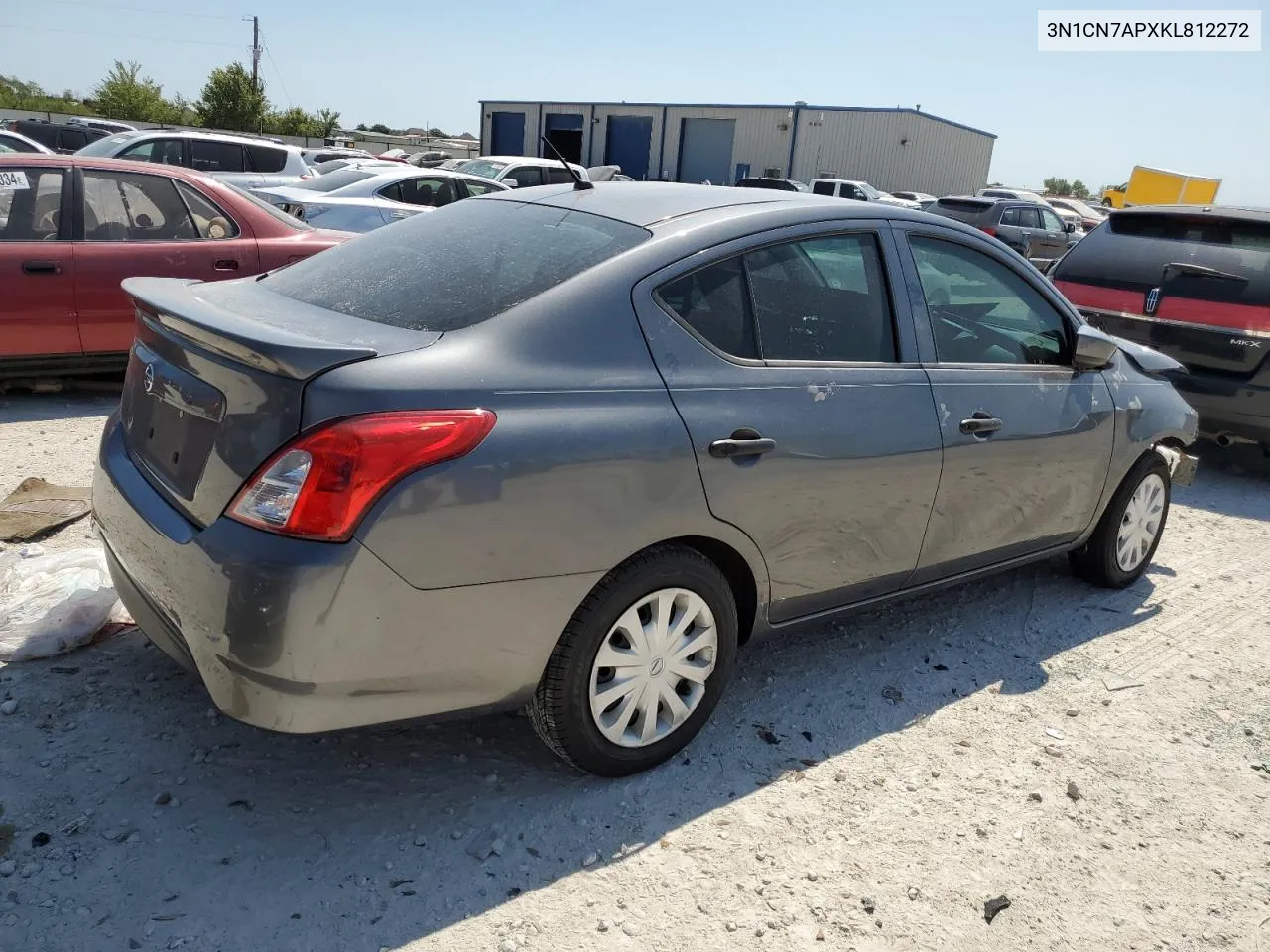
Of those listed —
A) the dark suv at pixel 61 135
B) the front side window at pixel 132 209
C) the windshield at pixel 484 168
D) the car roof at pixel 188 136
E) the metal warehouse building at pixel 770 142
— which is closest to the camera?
the front side window at pixel 132 209

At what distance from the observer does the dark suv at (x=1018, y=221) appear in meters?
20.9

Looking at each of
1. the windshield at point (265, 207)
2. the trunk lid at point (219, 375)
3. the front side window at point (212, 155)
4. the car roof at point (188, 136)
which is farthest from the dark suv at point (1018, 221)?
the trunk lid at point (219, 375)

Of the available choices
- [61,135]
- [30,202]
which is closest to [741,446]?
[30,202]

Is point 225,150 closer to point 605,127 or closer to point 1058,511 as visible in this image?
point 1058,511

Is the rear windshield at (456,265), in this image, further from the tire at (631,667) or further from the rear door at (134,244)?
the rear door at (134,244)

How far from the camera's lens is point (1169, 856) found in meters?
2.88

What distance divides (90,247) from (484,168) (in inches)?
512

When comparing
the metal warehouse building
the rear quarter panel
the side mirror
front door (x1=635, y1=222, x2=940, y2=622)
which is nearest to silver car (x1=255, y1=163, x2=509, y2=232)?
the side mirror

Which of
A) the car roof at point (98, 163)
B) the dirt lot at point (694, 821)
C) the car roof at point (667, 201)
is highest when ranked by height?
the car roof at point (667, 201)

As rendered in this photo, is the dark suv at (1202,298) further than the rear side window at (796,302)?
Yes

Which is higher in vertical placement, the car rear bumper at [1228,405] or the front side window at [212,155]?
the front side window at [212,155]

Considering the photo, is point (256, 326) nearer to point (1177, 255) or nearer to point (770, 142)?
point (1177, 255)

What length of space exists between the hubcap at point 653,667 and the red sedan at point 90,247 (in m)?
4.75

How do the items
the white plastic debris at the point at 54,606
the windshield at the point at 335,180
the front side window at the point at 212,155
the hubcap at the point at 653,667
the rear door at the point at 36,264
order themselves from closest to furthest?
the hubcap at the point at 653,667
the white plastic debris at the point at 54,606
the rear door at the point at 36,264
the windshield at the point at 335,180
the front side window at the point at 212,155
